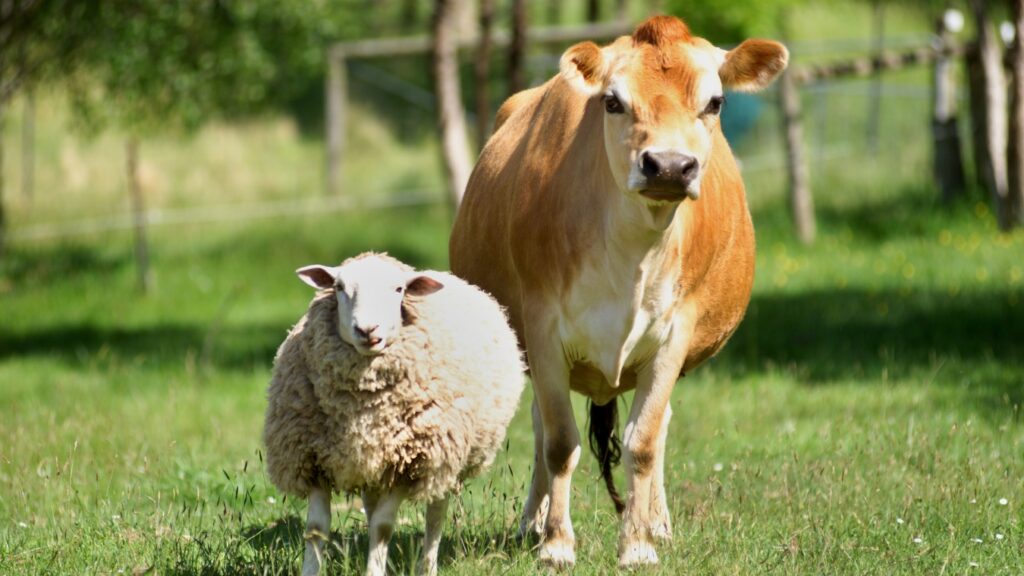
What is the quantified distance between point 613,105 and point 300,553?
2258 millimetres

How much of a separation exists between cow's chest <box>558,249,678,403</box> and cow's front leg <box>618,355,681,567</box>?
0.41ft

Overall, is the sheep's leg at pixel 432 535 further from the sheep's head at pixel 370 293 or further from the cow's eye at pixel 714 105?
the cow's eye at pixel 714 105

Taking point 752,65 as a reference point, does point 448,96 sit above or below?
below

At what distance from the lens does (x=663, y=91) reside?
18.2 feet

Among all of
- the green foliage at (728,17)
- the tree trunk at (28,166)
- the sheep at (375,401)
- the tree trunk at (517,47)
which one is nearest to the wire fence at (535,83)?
the tree trunk at (28,166)

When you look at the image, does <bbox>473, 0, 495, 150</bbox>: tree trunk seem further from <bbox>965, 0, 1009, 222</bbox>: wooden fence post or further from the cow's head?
the cow's head

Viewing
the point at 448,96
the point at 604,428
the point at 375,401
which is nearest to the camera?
the point at 375,401

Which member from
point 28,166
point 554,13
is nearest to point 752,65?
point 28,166

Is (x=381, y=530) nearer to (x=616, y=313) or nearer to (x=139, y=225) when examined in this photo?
(x=616, y=313)

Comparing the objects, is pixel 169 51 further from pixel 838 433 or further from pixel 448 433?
pixel 448 433

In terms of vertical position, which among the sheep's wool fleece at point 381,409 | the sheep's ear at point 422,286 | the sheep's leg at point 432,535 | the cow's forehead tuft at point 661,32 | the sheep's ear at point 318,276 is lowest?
the sheep's leg at point 432,535

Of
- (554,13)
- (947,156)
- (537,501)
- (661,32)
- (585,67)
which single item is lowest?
(537,501)

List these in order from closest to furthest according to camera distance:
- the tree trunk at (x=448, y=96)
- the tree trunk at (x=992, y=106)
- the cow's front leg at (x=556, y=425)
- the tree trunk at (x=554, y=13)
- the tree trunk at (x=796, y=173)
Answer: the cow's front leg at (x=556, y=425)
the tree trunk at (x=992, y=106)
the tree trunk at (x=448, y=96)
the tree trunk at (x=796, y=173)
the tree trunk at (x=554, y=13)

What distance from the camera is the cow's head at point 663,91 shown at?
532 cm
